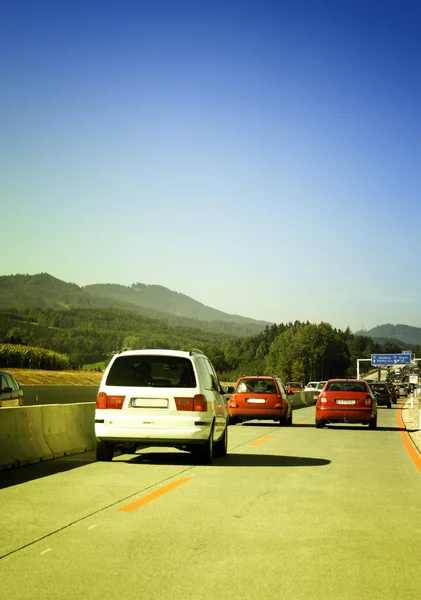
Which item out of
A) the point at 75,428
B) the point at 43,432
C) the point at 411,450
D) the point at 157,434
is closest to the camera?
the point at 157,434

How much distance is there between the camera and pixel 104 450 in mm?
14609

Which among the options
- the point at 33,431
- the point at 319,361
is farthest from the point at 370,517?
the point at 319,361

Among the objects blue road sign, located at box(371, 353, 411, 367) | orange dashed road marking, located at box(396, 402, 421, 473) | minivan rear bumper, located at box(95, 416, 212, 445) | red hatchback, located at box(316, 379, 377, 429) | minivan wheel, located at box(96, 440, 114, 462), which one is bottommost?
orange dashed road marking, located at box(396, 402, 421, 473)

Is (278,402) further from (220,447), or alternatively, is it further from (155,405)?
(155,405)

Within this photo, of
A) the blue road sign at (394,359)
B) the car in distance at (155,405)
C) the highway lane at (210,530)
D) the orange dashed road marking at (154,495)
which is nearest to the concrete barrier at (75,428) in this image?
the highway lane at (210,530)

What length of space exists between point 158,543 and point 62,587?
1.68 m

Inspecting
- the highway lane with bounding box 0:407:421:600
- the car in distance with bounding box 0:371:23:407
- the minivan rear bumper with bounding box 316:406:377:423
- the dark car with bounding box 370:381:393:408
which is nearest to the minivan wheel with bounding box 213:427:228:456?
the highway lane with bounding box 0:407:421:600

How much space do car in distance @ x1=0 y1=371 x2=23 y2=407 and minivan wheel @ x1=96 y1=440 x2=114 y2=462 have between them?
32.3 ft

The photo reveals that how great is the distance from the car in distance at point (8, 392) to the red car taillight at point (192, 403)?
10.9 metres

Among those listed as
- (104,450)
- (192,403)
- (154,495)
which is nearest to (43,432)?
(104,450)

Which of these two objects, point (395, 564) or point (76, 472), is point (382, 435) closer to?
point (76, 472)

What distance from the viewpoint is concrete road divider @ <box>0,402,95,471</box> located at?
1372cm

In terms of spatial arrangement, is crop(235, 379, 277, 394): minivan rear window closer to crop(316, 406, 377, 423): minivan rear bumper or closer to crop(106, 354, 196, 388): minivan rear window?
crop(316, 406, 377, 423): minivan rear bumper

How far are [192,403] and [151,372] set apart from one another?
95 centimetres
